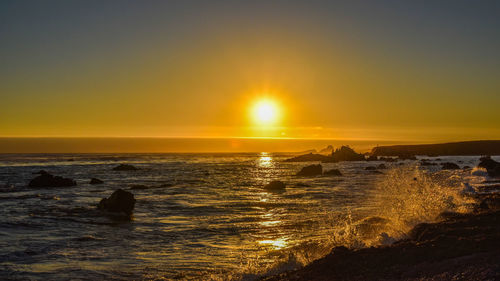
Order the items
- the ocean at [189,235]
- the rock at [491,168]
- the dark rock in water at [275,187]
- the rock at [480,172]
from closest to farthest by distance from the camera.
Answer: the ocean at [189,235]
the dark rock in water at [275,187]
the rock at [491,168]
the rock at [480,172]

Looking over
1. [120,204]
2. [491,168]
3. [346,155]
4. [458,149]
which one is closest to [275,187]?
[120,204]

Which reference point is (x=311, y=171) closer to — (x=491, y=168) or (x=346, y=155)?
(x=491, y=168)

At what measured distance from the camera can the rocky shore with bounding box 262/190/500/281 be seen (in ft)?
29.9

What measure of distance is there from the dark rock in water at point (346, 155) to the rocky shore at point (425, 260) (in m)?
107

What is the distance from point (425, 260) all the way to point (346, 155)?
376 feet

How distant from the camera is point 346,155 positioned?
401 ft

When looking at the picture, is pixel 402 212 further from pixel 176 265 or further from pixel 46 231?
pixel 46 231

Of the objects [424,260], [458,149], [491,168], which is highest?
[458,149]

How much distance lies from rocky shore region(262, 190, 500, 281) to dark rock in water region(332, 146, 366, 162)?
10721cm

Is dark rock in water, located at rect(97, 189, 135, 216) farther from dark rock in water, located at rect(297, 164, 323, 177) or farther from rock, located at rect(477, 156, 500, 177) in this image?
rock, located at rect(477, 156, 500, 177)

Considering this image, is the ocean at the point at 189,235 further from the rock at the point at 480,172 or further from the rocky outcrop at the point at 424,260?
the rock at the point at 480,172

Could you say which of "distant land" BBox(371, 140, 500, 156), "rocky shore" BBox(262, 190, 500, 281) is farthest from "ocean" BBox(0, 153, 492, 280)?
"distant land" BBox(371, 140, 500, 156)

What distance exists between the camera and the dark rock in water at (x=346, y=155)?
12014 centimetres

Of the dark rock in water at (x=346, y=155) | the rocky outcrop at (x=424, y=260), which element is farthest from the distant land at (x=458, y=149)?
the rocky outcrop at (x=424, y=260)
